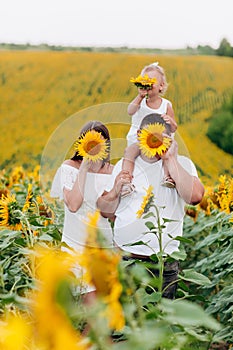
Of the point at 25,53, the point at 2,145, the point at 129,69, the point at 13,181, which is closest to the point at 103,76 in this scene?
the point at 129,69

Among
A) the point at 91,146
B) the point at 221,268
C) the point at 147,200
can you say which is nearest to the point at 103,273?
the point at 147,200

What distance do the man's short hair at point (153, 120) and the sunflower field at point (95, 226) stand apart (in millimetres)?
68

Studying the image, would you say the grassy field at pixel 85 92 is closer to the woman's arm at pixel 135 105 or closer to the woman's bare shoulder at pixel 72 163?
the woman's arm at pixel 135 105

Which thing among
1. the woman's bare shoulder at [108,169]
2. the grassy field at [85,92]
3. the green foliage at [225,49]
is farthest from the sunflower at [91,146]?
the green foliage at [225,49]

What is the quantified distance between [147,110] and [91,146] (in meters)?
0.47

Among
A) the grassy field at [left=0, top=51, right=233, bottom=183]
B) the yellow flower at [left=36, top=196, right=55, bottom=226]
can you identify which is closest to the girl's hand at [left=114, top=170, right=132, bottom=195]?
the yellow flower at [left=36, top=196, right=55, bottom=226]

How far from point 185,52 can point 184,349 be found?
17.0 meters

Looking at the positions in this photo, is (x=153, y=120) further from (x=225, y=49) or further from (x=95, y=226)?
(x=225, y=49)

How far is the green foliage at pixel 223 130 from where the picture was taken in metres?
11.6

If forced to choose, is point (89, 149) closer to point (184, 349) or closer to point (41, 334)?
point (184, 349)

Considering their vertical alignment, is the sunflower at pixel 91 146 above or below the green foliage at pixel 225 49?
above

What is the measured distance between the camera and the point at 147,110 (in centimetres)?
253

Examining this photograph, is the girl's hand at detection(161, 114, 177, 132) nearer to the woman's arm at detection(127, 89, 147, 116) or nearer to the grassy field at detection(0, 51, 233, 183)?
the woman's arm at detection(127, 89, 147, 116)

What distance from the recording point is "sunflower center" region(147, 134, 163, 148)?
7.16ft
